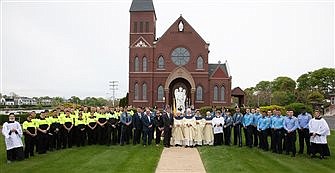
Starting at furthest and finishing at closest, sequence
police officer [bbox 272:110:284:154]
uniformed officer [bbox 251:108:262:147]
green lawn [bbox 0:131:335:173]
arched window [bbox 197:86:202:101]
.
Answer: arched window [bbox 197:86:202:101] → uniformed officer [bbox 251:108:262:147] → police officer [bbox 272:110:284:154] → green lawn [bbox 0:131:335:173]

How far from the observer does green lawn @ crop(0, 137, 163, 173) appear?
12961mm

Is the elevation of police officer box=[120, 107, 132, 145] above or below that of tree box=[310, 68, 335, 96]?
below

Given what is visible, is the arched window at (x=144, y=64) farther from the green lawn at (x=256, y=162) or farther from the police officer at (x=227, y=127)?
the green lawn at (x=256, y=162)

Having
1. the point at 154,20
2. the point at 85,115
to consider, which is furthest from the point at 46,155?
the point at 154,20

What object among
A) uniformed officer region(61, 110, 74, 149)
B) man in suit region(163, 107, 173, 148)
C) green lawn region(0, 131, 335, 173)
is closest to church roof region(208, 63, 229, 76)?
man in suit region(163, 107, 173, 148)

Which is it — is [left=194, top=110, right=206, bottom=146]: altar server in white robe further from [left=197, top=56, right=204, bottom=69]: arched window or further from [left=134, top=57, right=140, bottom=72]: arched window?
[left=134, top=57, right=140, bottom=72]: arched window

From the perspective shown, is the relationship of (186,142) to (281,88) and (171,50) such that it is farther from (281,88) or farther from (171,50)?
(281,88)

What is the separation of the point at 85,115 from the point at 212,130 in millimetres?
6274

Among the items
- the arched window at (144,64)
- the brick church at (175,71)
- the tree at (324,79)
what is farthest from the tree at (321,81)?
the arched window at (144,64)

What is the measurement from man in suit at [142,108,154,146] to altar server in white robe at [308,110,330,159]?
292 inches

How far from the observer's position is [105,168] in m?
13.0

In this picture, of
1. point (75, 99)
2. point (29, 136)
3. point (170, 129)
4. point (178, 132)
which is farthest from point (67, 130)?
point (75, 99)

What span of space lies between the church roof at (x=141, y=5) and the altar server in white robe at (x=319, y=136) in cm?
4532

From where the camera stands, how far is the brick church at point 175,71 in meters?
55.4
